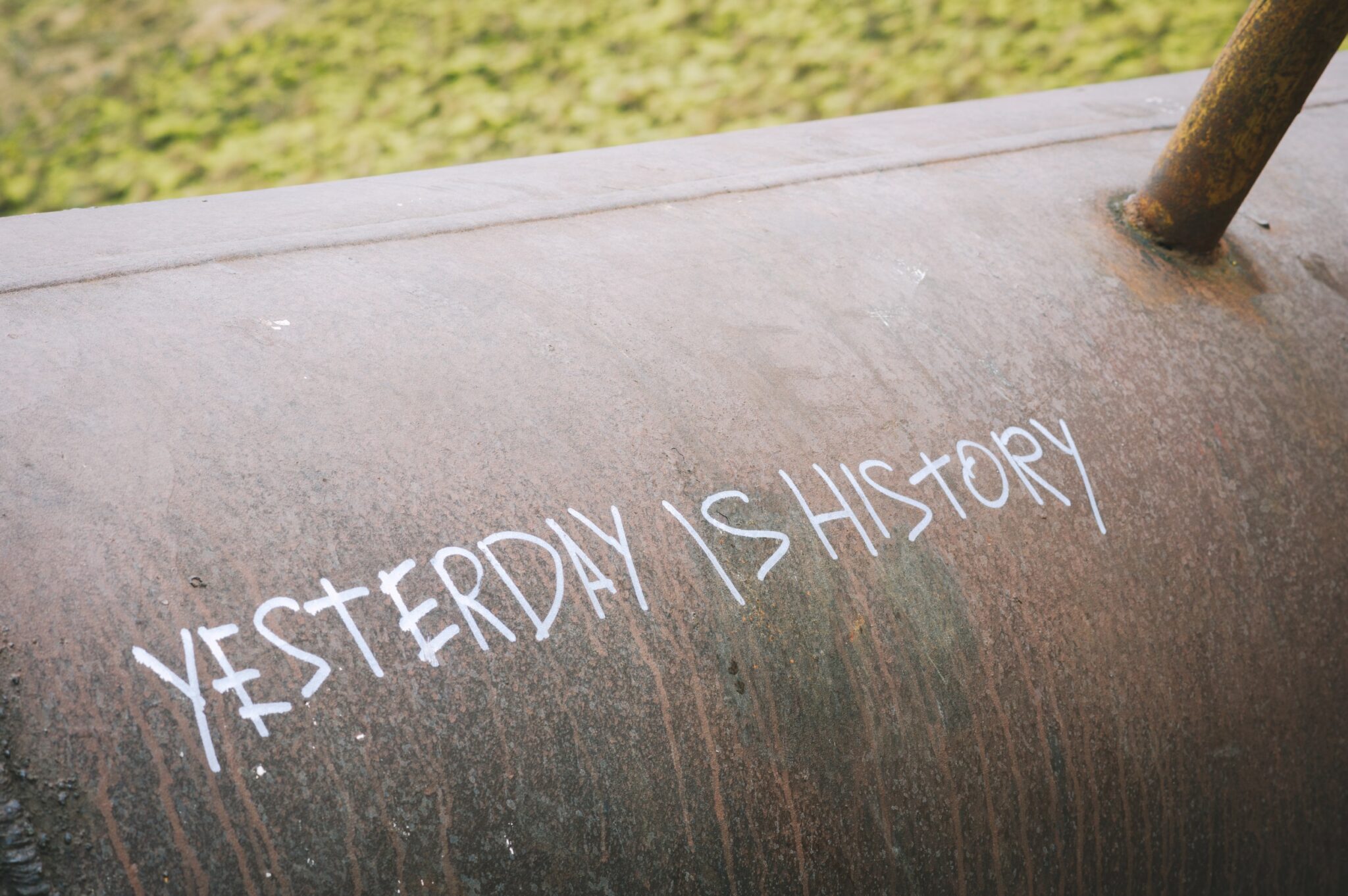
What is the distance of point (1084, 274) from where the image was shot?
1.35m

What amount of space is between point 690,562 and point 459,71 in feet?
12.4

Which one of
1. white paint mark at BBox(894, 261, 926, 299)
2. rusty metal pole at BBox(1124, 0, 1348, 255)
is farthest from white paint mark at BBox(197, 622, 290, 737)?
rusty metal pole at BBox(1124, 0, 1348, 255)

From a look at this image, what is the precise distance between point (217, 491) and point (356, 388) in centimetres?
17

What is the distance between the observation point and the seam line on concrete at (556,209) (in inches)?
43.6

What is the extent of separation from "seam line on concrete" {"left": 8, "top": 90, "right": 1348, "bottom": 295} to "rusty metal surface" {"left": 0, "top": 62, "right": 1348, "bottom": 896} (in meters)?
0.02

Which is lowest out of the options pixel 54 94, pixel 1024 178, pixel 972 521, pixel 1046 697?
pixel 54 94

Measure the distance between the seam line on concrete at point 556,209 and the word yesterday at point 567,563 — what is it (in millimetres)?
467

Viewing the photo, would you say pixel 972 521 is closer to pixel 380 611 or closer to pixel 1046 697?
pixel 1046 697

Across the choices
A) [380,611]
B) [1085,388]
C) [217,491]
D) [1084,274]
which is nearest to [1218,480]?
→ [1085,388]

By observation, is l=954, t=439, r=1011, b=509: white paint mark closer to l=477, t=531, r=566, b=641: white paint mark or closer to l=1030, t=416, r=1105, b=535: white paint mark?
l=1030, t=416, r=1105, b=535: white paint mark

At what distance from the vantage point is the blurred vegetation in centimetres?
388

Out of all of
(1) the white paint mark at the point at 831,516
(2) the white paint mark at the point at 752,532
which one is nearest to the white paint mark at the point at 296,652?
(2) the white paint mark at the point at 752,532

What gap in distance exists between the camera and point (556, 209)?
51.7 inches

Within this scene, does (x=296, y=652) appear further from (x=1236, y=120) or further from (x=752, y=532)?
(x=1236, y=120)
